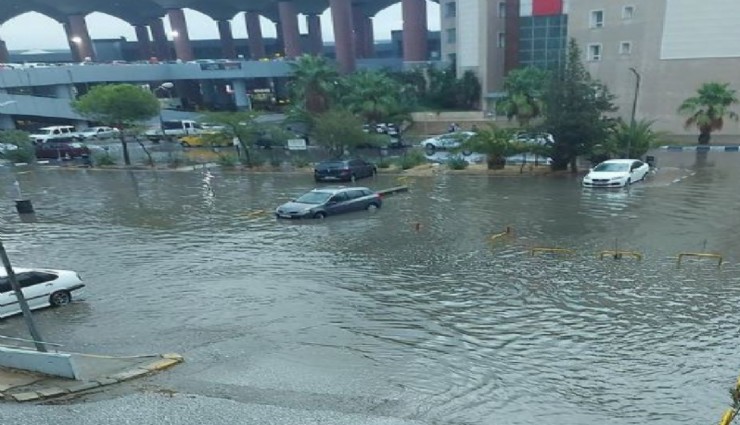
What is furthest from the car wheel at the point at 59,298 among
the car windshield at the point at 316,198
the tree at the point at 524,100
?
the tree at the point at 524,100

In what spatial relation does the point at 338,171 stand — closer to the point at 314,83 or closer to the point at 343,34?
the point at 314,83

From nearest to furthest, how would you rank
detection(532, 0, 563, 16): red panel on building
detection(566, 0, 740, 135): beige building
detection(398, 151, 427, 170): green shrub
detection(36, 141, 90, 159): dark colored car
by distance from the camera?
detection(398, 151, 427, 170): green shrub
detection(566, 0, 740, 135): beige building
detection(36, 141, 90, 159): dark colored car
detection(532, 0, 563, 16): red panel on building

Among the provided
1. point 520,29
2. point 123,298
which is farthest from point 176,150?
point 123,298

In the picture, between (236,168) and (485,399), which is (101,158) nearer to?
(236,168)

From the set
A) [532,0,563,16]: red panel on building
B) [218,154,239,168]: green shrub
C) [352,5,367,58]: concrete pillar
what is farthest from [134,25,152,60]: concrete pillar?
[218,154,239,168]: green shrub

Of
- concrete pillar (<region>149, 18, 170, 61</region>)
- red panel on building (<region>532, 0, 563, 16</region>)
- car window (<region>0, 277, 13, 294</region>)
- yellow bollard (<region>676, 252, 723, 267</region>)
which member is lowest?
yellow bollard (<region>676, 252, 723, 267</region>)

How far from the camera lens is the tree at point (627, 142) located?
3216 centimetres

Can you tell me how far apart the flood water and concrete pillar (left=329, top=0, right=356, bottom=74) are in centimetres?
5394

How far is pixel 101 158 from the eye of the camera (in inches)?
1597

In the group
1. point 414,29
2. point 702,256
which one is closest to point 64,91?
point 414,29

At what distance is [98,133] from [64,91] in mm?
11496

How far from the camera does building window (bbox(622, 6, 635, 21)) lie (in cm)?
4528

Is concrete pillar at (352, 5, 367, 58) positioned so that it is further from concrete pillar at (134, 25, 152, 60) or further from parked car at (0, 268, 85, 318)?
parked car at (0, 268, 85, 318)

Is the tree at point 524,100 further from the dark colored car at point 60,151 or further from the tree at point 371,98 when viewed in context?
the dark colored car at point 60,151
